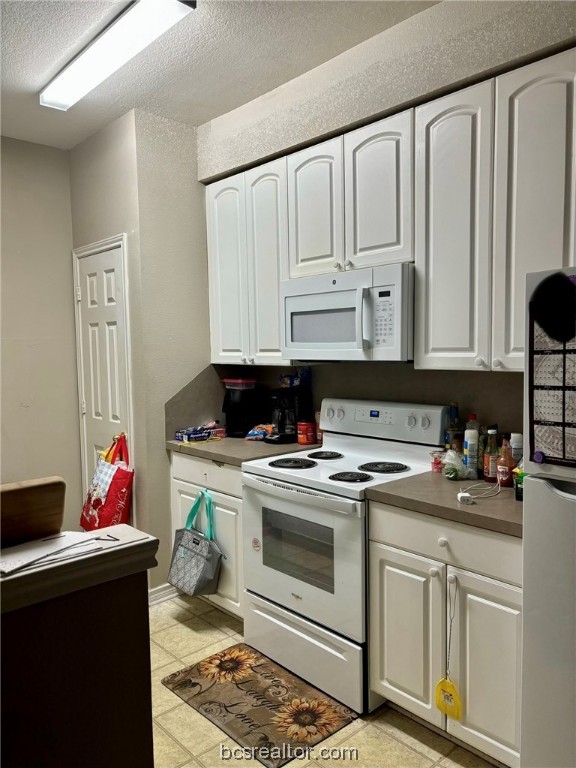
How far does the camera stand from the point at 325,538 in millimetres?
2238

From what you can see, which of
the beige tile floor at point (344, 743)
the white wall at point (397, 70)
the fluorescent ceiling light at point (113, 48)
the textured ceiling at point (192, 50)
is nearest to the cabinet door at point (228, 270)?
the white wall at point (397, 70)

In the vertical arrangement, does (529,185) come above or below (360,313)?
above

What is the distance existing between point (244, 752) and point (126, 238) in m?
2.47

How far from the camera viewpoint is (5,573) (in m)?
0.90

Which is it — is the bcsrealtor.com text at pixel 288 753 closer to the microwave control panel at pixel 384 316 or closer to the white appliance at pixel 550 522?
the white appliance at pixel 550 522

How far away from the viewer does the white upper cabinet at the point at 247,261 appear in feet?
9.43

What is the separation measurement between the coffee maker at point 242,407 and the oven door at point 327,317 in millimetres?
562

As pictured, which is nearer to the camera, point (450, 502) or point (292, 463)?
point (450, 502)

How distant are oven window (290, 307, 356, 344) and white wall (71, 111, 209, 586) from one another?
2.61 ft

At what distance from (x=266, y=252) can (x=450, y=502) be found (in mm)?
1626

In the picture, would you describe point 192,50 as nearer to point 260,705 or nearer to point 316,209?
point 316,209

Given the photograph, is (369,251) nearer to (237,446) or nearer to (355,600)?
(237,446)

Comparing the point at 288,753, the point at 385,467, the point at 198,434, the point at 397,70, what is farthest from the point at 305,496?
the point at 397,70

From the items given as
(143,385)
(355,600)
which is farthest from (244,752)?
(143,385)
